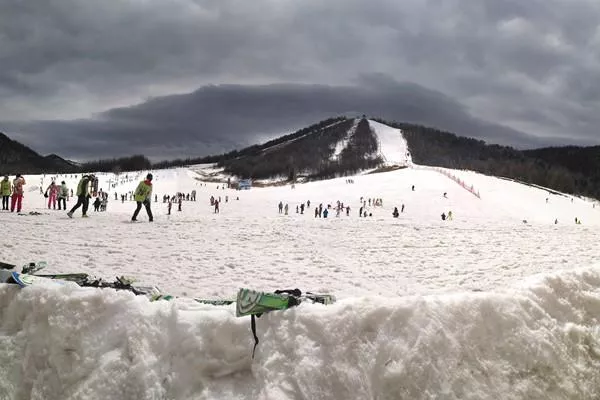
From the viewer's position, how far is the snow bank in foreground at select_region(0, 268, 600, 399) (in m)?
4.21

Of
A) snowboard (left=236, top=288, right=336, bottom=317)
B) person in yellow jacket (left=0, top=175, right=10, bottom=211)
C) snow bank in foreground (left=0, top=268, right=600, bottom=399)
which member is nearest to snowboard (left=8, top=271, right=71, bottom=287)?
snow bank in foreground (left=0, top=268, right=600, bottom=399)

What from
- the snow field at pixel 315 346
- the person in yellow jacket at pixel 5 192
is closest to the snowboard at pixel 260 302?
the snow field at pixel 315 346

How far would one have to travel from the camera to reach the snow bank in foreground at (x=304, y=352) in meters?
4.21

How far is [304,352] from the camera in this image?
4258 millimetres

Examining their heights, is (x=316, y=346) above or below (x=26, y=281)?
below

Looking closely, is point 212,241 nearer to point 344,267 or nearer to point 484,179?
point 344,267

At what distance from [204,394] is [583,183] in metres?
226

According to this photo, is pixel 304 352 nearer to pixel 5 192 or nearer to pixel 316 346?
pixel 316 346

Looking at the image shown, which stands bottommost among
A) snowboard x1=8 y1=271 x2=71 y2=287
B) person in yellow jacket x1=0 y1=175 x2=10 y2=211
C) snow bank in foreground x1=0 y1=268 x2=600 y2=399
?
snow bank in foreground x1=0 y1=268 x2=600 y2=399

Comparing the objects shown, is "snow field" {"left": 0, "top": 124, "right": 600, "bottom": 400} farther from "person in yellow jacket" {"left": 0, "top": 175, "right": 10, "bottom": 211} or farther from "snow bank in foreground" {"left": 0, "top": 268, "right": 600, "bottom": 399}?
"person in yellow jacket" {"left": 0, "top": 175, "right": 10, "bottom": 211}

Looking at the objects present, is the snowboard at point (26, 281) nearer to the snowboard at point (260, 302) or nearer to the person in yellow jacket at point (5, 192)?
the snowboard at point (260, 302)

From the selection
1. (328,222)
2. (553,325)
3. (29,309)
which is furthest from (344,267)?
(328,222)

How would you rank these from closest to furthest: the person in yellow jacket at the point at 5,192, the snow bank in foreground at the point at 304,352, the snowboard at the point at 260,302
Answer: the snow bank in foreground at the point at 304,352 → the snowboard at the point at 260,302 → the person in yellow jacket at the point at 5,192

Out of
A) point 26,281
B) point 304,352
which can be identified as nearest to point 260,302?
point 304,352
